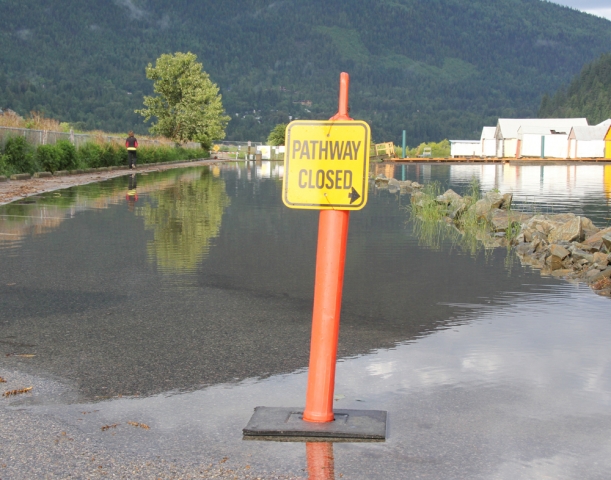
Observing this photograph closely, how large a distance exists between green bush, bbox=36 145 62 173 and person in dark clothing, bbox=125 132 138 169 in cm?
731

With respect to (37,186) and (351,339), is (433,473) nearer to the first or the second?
(351,339)

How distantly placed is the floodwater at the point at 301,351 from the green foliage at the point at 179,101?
6248 centimetres

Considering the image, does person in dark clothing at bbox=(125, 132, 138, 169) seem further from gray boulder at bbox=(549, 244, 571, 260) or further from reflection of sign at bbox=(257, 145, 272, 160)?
reflection of sign at bbox=(257, 145, 272, 160)

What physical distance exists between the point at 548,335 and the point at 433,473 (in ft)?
10.6

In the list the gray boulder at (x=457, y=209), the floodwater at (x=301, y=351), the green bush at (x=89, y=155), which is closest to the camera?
the floodwater at (x=301, y=351)

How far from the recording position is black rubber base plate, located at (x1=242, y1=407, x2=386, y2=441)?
15.2 ft

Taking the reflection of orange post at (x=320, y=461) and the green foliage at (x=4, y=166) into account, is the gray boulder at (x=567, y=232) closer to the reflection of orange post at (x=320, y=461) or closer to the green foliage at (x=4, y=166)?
the reflection of orange post at (x=320, y=461)

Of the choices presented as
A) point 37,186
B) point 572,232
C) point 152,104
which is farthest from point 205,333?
point 152,104

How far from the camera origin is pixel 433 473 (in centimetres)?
420

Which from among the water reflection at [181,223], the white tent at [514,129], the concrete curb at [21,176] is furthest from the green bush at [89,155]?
the white tent at [514,129]

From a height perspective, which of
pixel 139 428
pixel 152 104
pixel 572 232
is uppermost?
pixel 152 104

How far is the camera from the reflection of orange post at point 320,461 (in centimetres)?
415

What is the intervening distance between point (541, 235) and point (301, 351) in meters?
7.45

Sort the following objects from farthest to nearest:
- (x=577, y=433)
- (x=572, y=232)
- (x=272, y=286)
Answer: (x=572, y=232) < (x=272, y=286) < (x=577, y=433)
